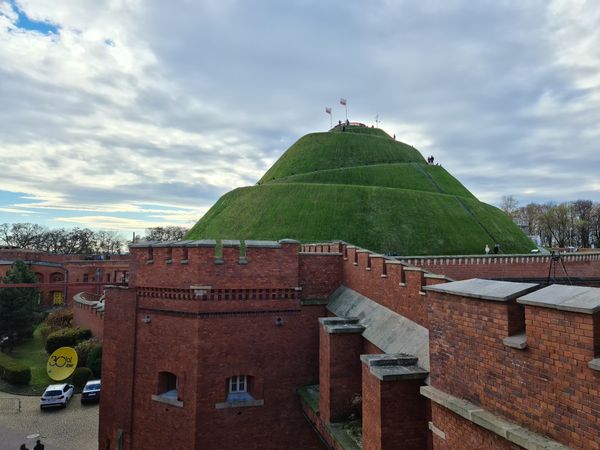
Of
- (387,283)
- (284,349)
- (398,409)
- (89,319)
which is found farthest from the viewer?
(89,319)

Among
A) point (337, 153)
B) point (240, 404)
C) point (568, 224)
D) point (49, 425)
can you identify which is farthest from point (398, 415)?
point (568, 224)

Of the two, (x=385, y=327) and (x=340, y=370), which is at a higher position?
(x=385, y=327)

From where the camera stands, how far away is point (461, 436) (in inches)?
185

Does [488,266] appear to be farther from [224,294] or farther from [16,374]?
[16,374]

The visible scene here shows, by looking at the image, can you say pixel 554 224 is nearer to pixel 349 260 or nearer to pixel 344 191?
pixel 344 191

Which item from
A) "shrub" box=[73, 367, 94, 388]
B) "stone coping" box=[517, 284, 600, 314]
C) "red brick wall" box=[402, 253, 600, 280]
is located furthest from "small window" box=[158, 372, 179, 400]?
"shrub" box=[73, 367, 94, 388]

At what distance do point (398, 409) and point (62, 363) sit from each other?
24055 mm

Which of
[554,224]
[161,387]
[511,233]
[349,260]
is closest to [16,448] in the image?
[161,387]

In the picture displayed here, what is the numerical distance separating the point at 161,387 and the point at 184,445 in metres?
1.90

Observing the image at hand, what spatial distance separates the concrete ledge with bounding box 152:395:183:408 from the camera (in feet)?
38.0

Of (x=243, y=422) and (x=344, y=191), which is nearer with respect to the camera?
(x=243, y=422)

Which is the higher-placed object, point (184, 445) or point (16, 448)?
point (184, 445)

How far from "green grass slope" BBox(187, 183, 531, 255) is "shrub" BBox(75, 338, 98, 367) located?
15189 millimetres

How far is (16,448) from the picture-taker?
55.4 feet
